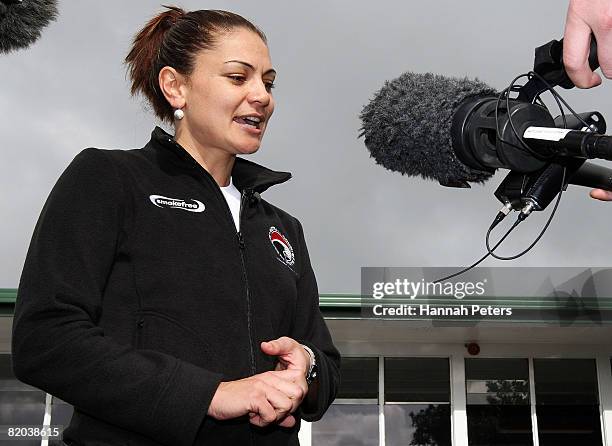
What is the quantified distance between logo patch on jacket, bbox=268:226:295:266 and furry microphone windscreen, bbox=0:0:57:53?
0.95m

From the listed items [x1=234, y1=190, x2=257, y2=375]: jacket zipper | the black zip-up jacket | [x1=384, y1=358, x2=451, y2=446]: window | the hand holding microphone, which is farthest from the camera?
[x1=384, y1=358, x2=451, y2=446]: window

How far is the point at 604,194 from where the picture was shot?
2.42m

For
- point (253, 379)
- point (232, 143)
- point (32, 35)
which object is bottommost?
point (253, 379)

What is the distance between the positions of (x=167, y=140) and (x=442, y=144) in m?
0.89

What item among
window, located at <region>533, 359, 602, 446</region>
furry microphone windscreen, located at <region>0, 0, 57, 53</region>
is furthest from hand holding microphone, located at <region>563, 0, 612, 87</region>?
window, located at <region>533, 359, 602, 446</region>

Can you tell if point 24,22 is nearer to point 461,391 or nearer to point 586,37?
point 586,37

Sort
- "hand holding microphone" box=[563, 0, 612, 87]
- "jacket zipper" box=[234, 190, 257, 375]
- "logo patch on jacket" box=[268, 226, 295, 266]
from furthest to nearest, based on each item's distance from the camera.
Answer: "logo patch on jacket" box=[268, 226, 295, 266], "jacket zipper" box=[234, 190, 257, 375], "hand holding microphone" box=[563, 0, 612, 87]

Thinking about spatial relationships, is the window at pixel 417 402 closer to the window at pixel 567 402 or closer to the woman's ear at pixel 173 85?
the window at pixel 567 402

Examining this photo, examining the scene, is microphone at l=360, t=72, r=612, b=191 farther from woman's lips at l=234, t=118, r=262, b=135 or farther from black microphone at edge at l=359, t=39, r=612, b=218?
woman's lips at l=234, t=118, r=262, b=135

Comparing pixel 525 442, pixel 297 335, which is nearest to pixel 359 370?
pixel 525 442

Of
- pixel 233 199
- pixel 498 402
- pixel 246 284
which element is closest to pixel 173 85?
pixel 233 199

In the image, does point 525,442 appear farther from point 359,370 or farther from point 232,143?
point 232,143

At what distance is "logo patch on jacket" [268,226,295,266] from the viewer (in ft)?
9.02

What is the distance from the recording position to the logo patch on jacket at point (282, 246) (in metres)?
2.75
